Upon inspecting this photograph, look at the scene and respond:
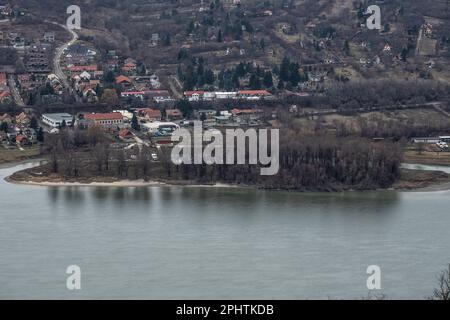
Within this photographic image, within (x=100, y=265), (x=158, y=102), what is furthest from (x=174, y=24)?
(x=100, y=265)

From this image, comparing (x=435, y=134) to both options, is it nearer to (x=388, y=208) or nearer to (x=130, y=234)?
(x=388, y=208)

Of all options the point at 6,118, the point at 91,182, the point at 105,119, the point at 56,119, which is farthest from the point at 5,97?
the point at 91,182

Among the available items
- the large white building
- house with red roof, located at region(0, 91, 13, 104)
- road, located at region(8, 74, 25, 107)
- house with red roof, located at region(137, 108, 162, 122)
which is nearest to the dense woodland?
the large white building

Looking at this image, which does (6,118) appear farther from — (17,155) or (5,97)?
(17,155)

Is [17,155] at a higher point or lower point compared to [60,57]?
lower

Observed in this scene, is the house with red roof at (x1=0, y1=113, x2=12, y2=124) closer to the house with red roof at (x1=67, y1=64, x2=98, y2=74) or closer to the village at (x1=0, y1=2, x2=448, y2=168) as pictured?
the village at (x1=0, y1=2, x2=448, y2=168)

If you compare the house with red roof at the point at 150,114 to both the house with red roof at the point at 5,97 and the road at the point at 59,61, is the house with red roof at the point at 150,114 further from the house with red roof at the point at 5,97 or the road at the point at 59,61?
the house with red roof at the point at 5,97
